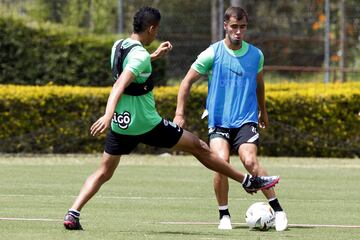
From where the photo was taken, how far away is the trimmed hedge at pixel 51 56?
25.3m

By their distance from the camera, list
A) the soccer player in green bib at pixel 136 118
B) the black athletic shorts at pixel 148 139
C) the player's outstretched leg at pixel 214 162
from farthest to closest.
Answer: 1. the player's outstretched leg at pixel 214 162
2. the black athletic shorts at pixel 148 139
3. the soccer player in green bib at pixel 136 118

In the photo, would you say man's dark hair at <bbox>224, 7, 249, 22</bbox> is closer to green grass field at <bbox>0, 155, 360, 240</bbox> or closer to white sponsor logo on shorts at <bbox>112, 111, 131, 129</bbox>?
white sponsor logo on shorts at <bbox>112, 111, 131, 129</bbox>

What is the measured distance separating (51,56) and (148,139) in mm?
15913

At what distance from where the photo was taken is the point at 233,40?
10.9 m

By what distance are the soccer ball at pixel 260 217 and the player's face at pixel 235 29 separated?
5.53ft

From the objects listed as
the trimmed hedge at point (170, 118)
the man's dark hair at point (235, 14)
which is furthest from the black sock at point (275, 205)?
the trimmed hedge at point (170, 118)

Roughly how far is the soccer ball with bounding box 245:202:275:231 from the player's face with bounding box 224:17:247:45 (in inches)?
66.3

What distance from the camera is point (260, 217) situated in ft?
34.8

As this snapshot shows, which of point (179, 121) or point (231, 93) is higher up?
point (231, 93)

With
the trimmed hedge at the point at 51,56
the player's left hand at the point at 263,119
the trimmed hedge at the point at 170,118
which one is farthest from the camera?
the trimmed hedge at the point at 51,56

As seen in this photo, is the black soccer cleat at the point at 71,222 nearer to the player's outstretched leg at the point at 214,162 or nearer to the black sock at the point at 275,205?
the player's outstretched leg at the point at 214,162

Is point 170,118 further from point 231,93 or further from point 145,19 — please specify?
point 145,19

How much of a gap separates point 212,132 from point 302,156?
11.1 meters

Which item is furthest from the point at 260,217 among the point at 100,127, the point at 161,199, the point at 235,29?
the point at 161,199
